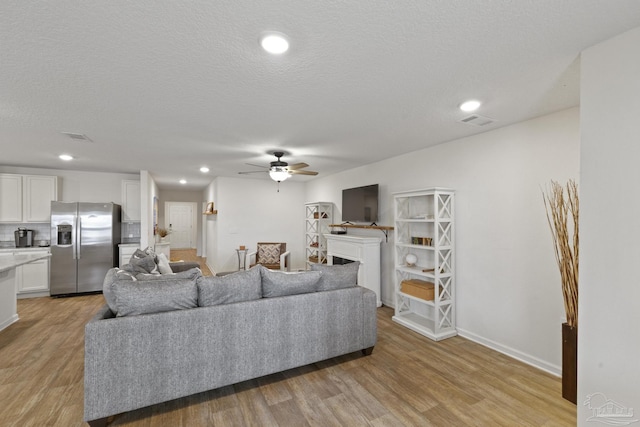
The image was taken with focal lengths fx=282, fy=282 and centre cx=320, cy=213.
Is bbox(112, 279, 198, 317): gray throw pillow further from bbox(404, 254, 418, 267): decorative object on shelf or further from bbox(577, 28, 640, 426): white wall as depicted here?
bbox(404, 254, 418, 267): decorative object on shelf

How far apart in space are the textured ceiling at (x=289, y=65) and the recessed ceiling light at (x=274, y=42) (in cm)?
4

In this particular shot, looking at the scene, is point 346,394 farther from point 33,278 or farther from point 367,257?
point 33,278

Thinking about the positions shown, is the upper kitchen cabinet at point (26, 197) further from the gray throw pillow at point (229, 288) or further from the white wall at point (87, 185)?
the gray throw pillow at point (229, 288)

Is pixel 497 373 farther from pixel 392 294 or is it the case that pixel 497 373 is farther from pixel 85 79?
pixel 85 79

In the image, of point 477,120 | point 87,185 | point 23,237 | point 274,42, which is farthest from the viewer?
point 87,185

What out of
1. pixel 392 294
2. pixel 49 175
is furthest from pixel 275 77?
pixel 49 175

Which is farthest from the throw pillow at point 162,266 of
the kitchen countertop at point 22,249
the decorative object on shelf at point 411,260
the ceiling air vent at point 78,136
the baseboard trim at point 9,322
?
the decorative object on shelf at point 411,260

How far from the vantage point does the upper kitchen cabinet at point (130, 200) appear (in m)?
6.05

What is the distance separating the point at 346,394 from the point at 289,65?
8.45 feet

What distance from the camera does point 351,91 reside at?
2248 millimetres

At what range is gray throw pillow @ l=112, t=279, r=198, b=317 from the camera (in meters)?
2.12

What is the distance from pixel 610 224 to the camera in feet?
5.33

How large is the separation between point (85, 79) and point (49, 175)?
196 inches

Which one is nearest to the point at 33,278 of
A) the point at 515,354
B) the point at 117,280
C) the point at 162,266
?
the point at 162,266
